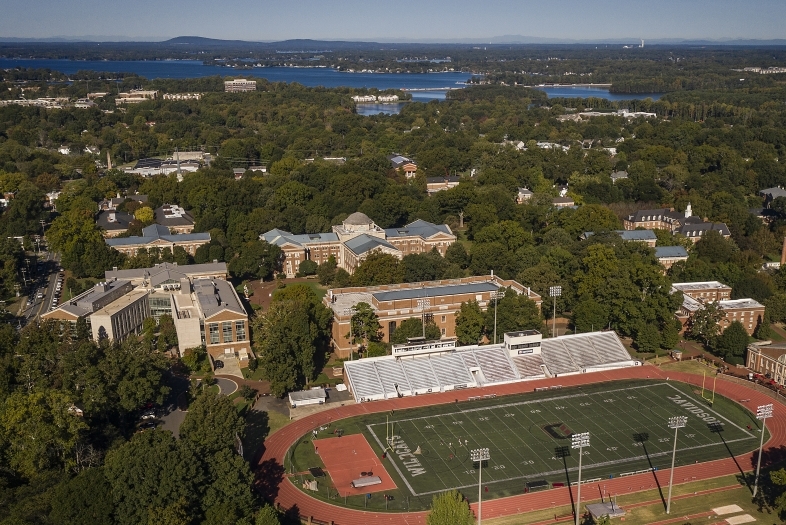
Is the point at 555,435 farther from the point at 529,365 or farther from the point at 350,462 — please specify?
the point at 350,462

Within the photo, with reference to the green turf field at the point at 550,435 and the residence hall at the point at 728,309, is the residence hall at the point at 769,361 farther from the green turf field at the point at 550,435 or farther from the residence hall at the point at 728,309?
the green turf field at the point at 550,435

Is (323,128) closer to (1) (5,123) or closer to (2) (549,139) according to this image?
(2) (549,139)

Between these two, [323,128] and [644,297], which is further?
[323,128]

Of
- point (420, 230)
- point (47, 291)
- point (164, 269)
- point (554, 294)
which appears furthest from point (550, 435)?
point (47, 291)

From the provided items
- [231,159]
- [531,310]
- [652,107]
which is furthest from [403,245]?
[652,107]

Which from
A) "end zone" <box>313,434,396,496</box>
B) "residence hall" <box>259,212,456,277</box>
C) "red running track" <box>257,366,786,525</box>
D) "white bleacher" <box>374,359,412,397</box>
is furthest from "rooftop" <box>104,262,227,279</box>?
"end zone" <box>313,434,396,496</box>

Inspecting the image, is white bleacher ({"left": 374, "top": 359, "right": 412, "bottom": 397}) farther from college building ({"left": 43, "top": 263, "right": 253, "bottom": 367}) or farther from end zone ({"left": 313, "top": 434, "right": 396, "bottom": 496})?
college building ({"left": 43, "top": 263, "right": 253, "bottom": 367})

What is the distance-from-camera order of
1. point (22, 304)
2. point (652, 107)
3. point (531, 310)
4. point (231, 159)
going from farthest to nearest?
point (652, 107) < point (231, 159) < point (22, 304) < point (531, 310)
